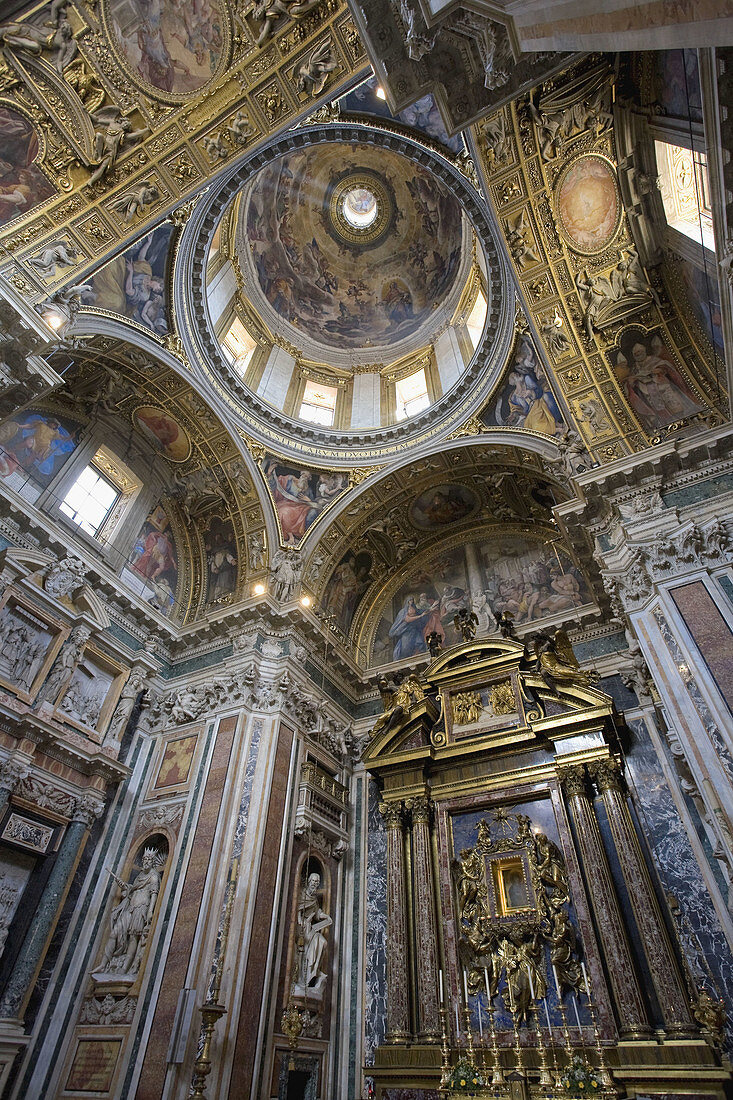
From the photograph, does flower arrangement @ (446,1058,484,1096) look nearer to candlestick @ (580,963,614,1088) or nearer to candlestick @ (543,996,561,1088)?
candlestick @ (543,996,561,1088)

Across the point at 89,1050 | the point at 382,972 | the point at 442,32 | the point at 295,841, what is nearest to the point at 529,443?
the point at 442,32

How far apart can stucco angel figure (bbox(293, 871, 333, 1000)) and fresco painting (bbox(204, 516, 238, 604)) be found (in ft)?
21.6

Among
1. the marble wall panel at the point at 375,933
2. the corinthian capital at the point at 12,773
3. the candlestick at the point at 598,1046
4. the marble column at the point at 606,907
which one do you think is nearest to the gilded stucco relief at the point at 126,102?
the corinthian capital at the point at 12,773

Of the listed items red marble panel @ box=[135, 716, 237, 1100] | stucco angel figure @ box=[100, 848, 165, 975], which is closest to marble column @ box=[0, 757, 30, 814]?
stucco angel figure @ box=[100, 848, 165, 975]

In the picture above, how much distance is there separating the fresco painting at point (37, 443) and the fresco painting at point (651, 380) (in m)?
11.1

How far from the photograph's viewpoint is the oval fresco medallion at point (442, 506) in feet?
52.0

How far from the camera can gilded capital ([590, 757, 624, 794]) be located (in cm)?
1046

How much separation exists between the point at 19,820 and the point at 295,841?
15.3 ft

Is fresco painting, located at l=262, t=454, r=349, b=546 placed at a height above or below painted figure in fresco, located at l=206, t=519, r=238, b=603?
above

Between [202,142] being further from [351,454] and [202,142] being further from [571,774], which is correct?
[571,774]

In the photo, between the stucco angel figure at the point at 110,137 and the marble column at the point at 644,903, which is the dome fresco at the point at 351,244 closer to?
the stucco angel figure at the point at 110,137

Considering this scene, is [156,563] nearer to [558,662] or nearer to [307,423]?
[307,423]

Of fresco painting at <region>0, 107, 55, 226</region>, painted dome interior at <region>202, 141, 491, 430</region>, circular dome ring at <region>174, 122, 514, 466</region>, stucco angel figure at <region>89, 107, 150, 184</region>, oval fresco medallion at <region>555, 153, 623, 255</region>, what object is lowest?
fresco painting at <region>0, 107, 55, 226</region>

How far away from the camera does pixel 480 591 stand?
1571cm
